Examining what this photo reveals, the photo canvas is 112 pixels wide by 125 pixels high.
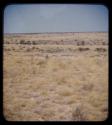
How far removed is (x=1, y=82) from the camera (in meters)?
2.29

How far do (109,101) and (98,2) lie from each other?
0.75 metres

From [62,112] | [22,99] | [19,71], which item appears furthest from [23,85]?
[62,112]

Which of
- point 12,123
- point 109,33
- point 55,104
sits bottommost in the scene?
point 55,104

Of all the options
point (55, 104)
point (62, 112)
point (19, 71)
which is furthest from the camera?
point (19, 71)

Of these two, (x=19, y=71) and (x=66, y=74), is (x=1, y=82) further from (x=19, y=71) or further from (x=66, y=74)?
(x=66, y=74)

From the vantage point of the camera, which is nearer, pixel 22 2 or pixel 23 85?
pixel 22 2

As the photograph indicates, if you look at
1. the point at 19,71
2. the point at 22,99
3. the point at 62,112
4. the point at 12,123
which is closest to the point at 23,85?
the point at 22,99

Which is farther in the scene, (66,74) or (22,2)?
(66,74)

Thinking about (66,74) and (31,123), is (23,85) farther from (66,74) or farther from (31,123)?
(31,123)

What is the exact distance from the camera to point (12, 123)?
2307 mm

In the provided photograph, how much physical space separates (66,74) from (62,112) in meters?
Answer: 6.20

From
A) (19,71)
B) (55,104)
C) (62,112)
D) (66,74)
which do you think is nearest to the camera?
(62,112)

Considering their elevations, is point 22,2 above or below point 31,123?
above

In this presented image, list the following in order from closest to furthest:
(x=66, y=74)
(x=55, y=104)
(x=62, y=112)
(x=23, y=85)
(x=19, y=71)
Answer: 1. (x=62, y=112)
2. (x=55, y=104)
3. (x=23, y=85)
4. (x=19, y=71)
5. (x=66, y=74)
